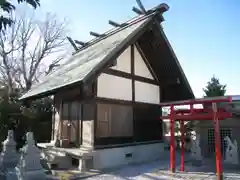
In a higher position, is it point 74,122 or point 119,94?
point 119,94

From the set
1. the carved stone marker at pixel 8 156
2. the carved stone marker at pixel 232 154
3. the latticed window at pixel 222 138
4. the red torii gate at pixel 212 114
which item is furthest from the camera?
the latticed window at pixel 222 138

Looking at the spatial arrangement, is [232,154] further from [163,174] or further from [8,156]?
[8,156]

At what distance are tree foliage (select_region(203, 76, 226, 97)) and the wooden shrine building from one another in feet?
18.6

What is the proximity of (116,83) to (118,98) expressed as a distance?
668 mm

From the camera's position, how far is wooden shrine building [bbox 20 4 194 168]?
877cm

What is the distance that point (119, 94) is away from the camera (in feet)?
32.8

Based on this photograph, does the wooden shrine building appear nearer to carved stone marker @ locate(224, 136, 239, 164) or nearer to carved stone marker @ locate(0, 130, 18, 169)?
carved stone marker @ locate(0, 130, 18, 169)

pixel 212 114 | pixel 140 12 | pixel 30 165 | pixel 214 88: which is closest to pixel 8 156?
pixel 30 165

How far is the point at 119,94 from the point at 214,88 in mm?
10307

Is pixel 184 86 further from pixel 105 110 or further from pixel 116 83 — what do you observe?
pixel 105 110

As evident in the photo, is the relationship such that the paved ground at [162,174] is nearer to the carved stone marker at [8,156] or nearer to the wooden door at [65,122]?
the wooden door at [65,122]

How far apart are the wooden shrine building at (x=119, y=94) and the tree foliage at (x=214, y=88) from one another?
566 cm

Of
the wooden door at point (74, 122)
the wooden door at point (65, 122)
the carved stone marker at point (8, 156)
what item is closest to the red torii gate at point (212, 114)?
the wooden door at point (74, 122)

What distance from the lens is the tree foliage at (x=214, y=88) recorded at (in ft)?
54.7
